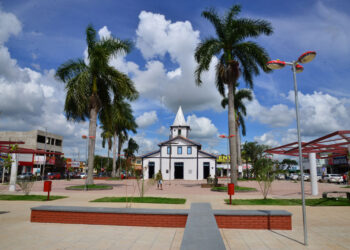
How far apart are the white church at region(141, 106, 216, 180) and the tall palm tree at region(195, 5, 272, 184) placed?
25.4 meters

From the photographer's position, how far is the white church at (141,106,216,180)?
44.7 metres

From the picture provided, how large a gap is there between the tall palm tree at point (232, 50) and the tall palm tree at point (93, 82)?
6.94m

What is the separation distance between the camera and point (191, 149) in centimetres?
4566

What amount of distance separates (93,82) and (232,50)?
41.6 feet

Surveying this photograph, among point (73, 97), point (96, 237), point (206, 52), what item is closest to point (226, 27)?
point (206, 52)

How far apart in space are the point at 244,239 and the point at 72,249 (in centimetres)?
409

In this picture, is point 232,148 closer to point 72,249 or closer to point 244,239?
point 244,239

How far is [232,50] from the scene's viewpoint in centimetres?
2108

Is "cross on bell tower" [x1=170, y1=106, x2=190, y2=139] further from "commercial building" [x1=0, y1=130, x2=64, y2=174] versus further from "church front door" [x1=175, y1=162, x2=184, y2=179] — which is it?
"commercial building" [x1=0, y1=130, x2=64, y2=174]

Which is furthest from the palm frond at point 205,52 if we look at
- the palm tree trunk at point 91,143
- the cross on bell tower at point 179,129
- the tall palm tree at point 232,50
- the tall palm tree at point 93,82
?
the cross on bell tower at point 179,129

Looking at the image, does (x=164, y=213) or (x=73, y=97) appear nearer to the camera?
(x=164, y=213)

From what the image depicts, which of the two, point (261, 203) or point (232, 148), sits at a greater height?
point (232, 148)

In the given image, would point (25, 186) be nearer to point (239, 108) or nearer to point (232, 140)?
point (232, 140)

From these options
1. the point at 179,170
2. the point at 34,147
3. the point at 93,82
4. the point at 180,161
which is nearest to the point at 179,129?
the point at 180,161
